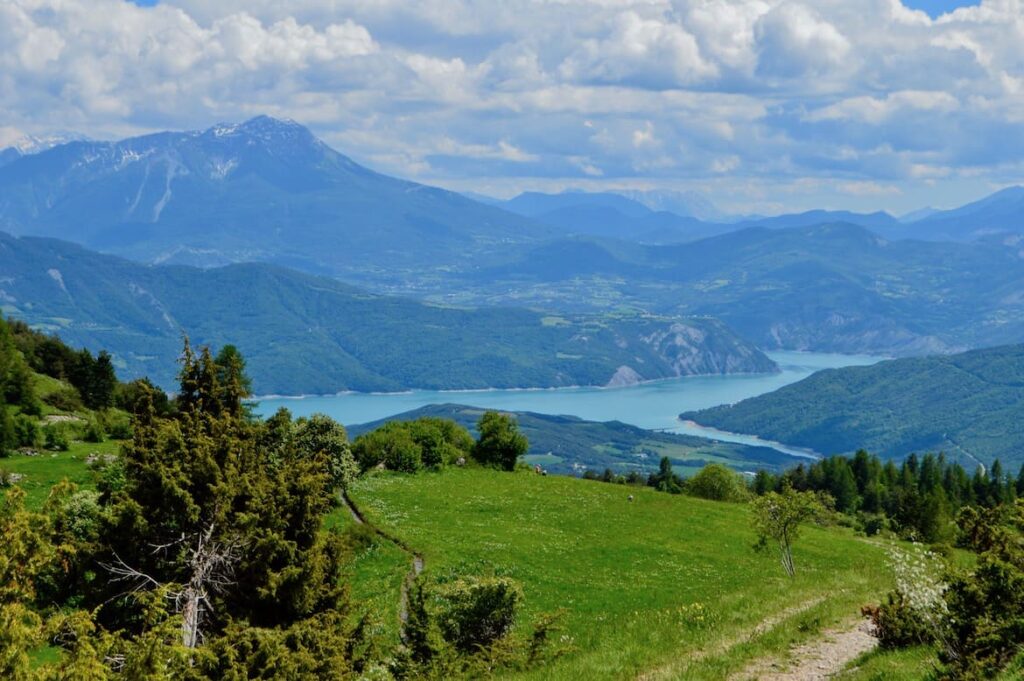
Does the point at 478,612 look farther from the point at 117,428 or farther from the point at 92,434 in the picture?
the point at 117,428

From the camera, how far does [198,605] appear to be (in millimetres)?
21516

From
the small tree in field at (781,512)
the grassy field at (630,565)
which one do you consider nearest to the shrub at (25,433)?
the grassy field at (630,565)

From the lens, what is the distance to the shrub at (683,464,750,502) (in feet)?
235

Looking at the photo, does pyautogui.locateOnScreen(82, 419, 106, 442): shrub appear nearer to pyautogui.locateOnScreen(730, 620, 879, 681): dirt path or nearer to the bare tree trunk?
the bare tree trunk

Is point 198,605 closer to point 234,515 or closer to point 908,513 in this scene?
point 234,515

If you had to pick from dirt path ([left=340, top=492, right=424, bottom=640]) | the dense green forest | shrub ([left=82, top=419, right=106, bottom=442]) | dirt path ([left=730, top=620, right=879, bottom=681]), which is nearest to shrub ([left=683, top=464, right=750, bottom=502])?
the dense green forest

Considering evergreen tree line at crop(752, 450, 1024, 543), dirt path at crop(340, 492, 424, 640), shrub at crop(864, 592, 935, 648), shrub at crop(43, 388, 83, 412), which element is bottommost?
evergreen tree line at crop(752, 450, 1024, 543)

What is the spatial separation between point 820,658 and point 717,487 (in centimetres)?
5494

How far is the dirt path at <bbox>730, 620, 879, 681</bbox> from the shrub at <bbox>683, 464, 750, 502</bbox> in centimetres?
5199

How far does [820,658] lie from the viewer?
18188 millimetres

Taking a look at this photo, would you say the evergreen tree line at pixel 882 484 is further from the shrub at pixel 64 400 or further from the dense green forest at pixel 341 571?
the shrub at pixel 64 400

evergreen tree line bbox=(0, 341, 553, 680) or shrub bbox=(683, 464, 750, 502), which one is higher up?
evergreen tree line bbox=(0, 341, 553, 680)

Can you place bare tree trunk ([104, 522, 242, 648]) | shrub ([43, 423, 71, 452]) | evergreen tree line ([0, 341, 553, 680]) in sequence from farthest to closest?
shrub ([43, 423, 71, 452]) < bare tree trunk ([104, 522, 242, 648]) < evergreen tree line ([0, 341, 553, 680])

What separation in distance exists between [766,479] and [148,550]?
309ft
